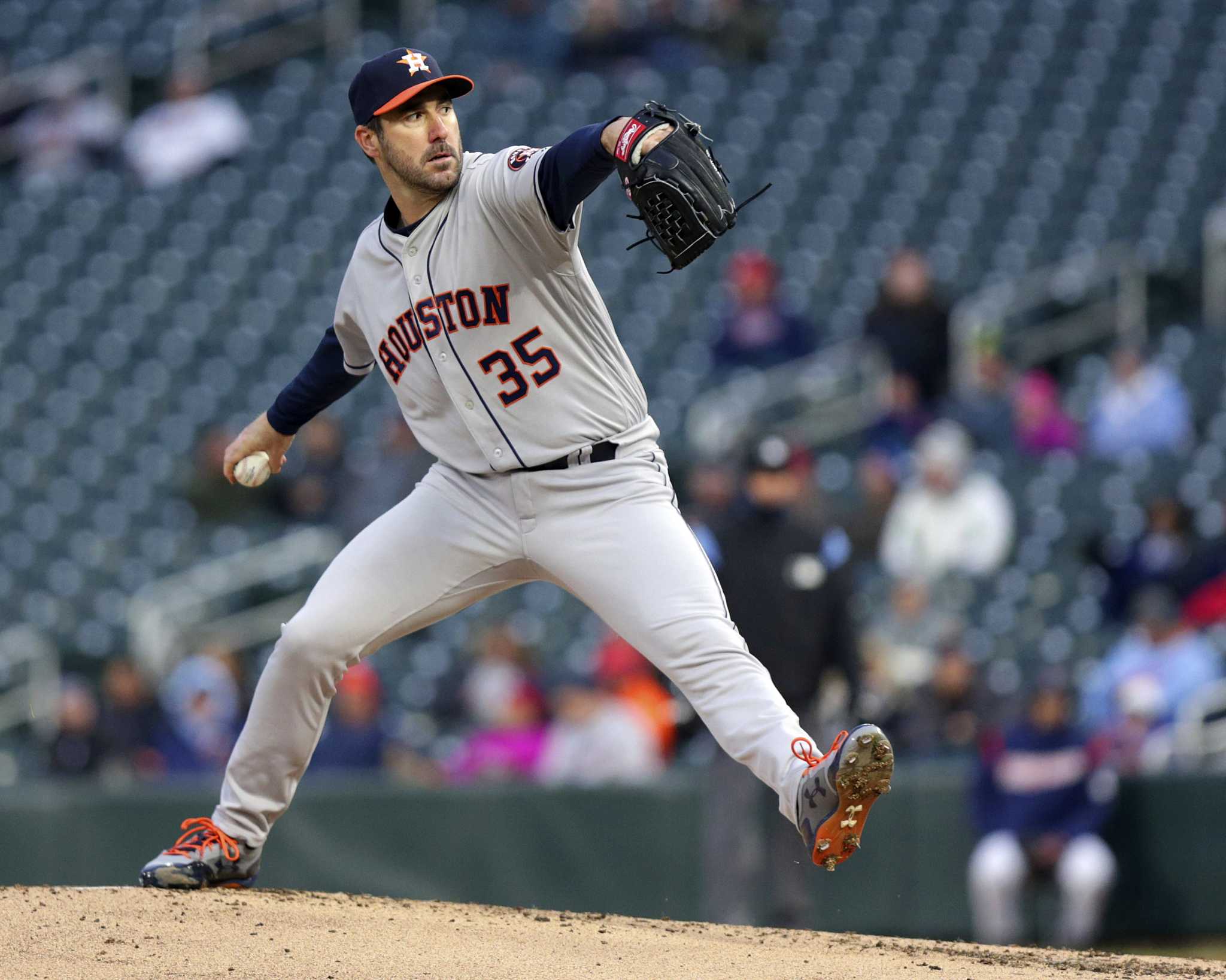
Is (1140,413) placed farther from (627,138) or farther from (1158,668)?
(627,138)

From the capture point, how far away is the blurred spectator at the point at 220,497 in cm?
1062

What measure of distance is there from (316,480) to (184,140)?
4013mm

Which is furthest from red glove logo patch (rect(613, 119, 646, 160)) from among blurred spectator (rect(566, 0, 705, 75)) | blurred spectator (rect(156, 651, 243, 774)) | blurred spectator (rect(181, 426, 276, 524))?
blurred spectator (rect(566, 0, 705, 75))

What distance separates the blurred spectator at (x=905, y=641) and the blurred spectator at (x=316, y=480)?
311 centimetres

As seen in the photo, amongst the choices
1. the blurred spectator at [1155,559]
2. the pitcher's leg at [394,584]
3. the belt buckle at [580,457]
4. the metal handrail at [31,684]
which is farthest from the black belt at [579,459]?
the metal handrail at [31,684]

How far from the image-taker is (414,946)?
3918 millimetres

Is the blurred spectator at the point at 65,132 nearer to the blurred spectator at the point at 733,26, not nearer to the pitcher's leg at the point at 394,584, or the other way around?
the blurred spectator at the point at 733,26

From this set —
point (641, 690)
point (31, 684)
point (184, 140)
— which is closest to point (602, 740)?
point (641, 690)

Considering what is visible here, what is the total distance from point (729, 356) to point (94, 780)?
4.16m

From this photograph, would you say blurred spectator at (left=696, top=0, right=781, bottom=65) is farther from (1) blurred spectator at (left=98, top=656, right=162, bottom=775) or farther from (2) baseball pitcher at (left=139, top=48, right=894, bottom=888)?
(2) baseball pitcher at (left=139, top=48, right=894, bottom=888)

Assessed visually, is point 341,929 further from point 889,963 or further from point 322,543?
point 322,543

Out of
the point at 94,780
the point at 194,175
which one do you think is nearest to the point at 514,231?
the point at 94,780

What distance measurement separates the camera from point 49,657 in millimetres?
9703

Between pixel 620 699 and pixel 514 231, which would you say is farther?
pixel 620 699
